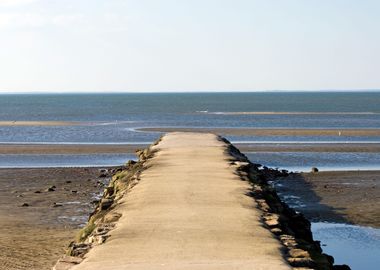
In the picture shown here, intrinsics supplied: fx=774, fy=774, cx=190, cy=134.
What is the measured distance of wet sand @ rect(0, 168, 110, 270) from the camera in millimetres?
17359

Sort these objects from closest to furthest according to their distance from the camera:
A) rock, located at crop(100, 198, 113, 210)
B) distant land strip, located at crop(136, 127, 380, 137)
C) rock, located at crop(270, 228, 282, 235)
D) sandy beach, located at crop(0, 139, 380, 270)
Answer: rock, located at crop(270, 228, 282, 235) → sandy beach, located at crop(0, 139, 380, 270) → rock, located at crop(100, 198, 113, 210) → distant land strip, located at crop(136, 127, 380, 137)

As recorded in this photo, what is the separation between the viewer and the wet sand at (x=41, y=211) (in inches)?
683

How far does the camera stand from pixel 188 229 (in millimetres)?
13922

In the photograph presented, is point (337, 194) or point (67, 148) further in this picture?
point (67, 148)

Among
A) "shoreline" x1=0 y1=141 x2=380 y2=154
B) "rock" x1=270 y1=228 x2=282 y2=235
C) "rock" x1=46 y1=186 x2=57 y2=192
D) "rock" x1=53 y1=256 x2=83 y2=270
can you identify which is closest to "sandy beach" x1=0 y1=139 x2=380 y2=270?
"rock" x1=46 y1=186 x2=57 y2=192

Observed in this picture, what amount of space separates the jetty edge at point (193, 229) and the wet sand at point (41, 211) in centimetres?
145

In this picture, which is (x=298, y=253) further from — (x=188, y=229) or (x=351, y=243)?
(x=351, y=243)

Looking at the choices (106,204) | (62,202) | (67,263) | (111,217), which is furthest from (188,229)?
(62,202)

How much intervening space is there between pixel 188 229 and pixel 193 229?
90 mm

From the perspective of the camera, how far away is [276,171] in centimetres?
3303

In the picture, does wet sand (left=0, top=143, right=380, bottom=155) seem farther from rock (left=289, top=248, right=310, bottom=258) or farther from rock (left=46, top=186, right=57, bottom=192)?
rock (left=289, top=248, right=310, bottom=258)

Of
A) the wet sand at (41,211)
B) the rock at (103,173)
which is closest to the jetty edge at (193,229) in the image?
the wet sand at (41,211)

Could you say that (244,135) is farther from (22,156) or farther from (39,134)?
(22,156)

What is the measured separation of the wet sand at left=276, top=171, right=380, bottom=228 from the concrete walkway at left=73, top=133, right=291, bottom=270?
333 centimetres
